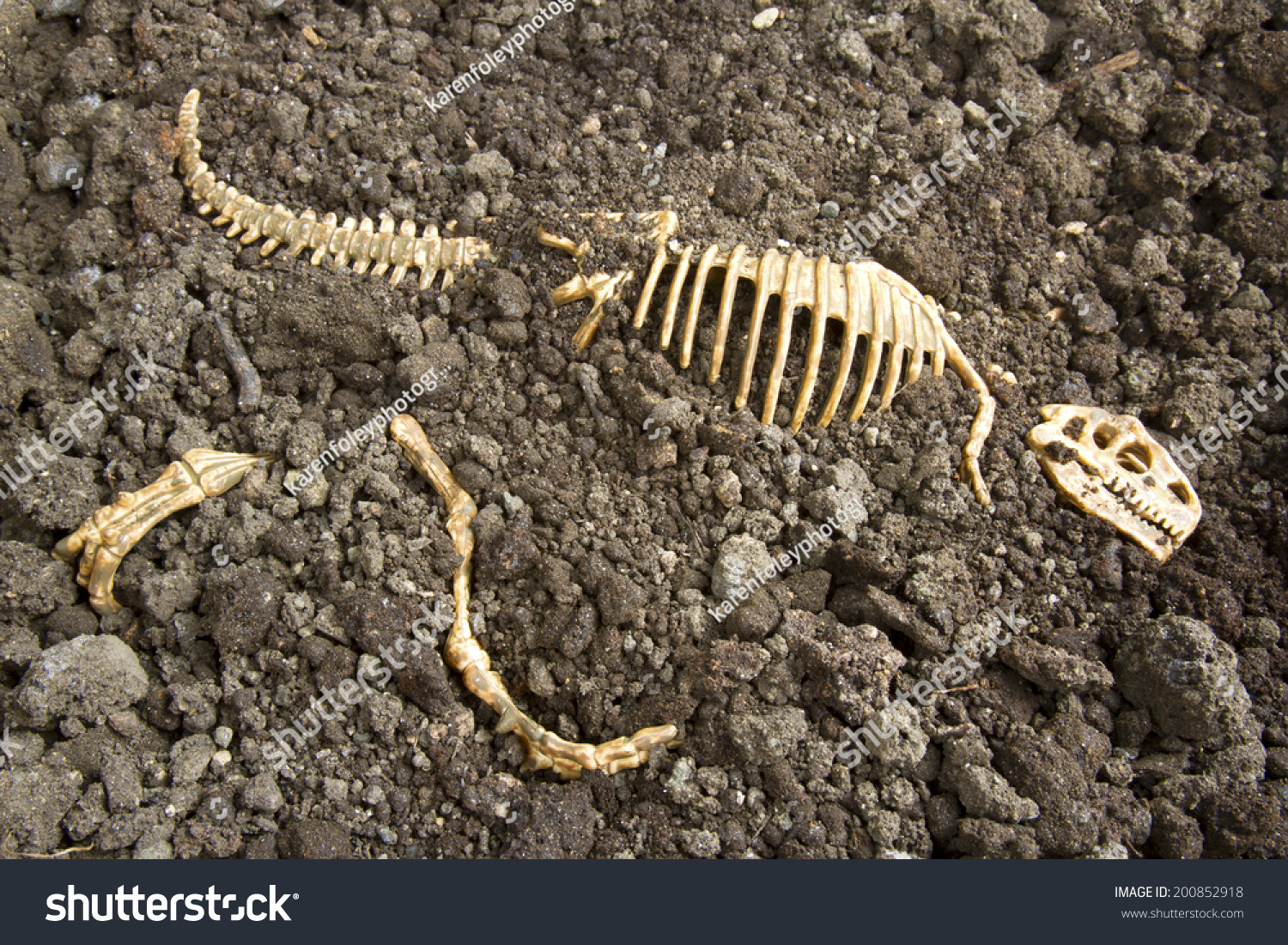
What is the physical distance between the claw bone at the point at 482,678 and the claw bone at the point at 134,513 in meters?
0.72

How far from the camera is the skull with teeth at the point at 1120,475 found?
3.65m

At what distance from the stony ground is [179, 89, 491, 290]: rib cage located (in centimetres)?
12

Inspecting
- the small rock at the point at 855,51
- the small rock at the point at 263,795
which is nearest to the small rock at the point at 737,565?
the small rock at the point at 263,795

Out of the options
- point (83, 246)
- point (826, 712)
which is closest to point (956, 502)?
point (826, 712)

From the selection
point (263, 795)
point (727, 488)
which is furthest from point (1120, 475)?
point (263, 795)

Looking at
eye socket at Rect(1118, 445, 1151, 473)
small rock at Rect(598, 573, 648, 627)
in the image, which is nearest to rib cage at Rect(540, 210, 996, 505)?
eye socket at Rect(1118, 445, 1151, 473)

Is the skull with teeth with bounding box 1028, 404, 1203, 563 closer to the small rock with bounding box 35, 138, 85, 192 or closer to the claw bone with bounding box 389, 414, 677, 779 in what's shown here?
the claw bone with bounding box 389, 414, 677, 779

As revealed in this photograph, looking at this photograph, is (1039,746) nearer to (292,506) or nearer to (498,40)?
(292,506)

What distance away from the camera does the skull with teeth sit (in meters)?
3.65

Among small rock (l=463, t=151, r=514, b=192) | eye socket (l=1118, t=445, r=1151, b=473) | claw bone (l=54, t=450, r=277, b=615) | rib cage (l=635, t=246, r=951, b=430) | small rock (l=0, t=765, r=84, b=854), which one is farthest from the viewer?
small rock (l=463, t=151, r=514, b=192)

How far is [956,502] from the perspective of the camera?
11.6 ft

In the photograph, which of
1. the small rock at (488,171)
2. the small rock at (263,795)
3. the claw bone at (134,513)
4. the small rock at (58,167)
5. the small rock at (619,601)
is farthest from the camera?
the small rock at (58,167)

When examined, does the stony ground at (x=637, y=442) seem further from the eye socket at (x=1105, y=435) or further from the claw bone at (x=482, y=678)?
the eye socket at (x=1105, y=435)

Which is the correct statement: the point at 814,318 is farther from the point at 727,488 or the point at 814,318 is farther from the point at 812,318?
the point at 727,488
